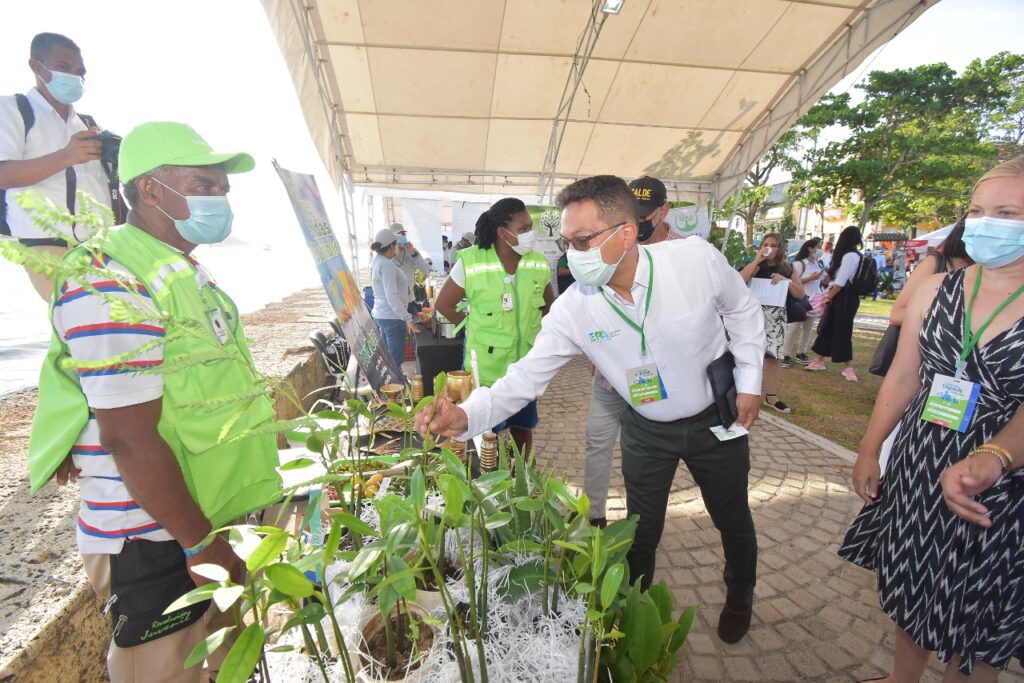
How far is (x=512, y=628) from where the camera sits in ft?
3.23

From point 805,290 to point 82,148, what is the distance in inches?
326

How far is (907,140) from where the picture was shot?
20359 mm

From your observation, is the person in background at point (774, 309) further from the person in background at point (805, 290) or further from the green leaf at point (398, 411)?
the green leaf at point (398, 411)

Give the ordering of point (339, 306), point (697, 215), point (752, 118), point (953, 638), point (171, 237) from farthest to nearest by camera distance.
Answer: point (752, 118), point (697, 215), point (339, 306), point (953, 638), point (171, 237)

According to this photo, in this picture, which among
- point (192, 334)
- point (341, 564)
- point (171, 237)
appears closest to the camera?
point (192, 334)

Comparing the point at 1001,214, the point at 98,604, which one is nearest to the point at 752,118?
the point at 1001,214

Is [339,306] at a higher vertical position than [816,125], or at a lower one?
lower

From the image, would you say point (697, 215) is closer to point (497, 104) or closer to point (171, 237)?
point (497, 104)

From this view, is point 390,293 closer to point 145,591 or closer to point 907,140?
point 145,591

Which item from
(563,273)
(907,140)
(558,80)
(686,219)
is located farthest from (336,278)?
(907,140)

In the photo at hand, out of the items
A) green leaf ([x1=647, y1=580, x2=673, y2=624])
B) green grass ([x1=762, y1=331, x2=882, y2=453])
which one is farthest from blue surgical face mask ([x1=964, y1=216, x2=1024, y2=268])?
green grass ([x1=762, y1=331, x2=882, y2=453])

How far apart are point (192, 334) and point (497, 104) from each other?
7.79 meters

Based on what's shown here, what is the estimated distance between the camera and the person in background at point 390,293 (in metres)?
5.71

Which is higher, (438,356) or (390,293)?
(390,293)
